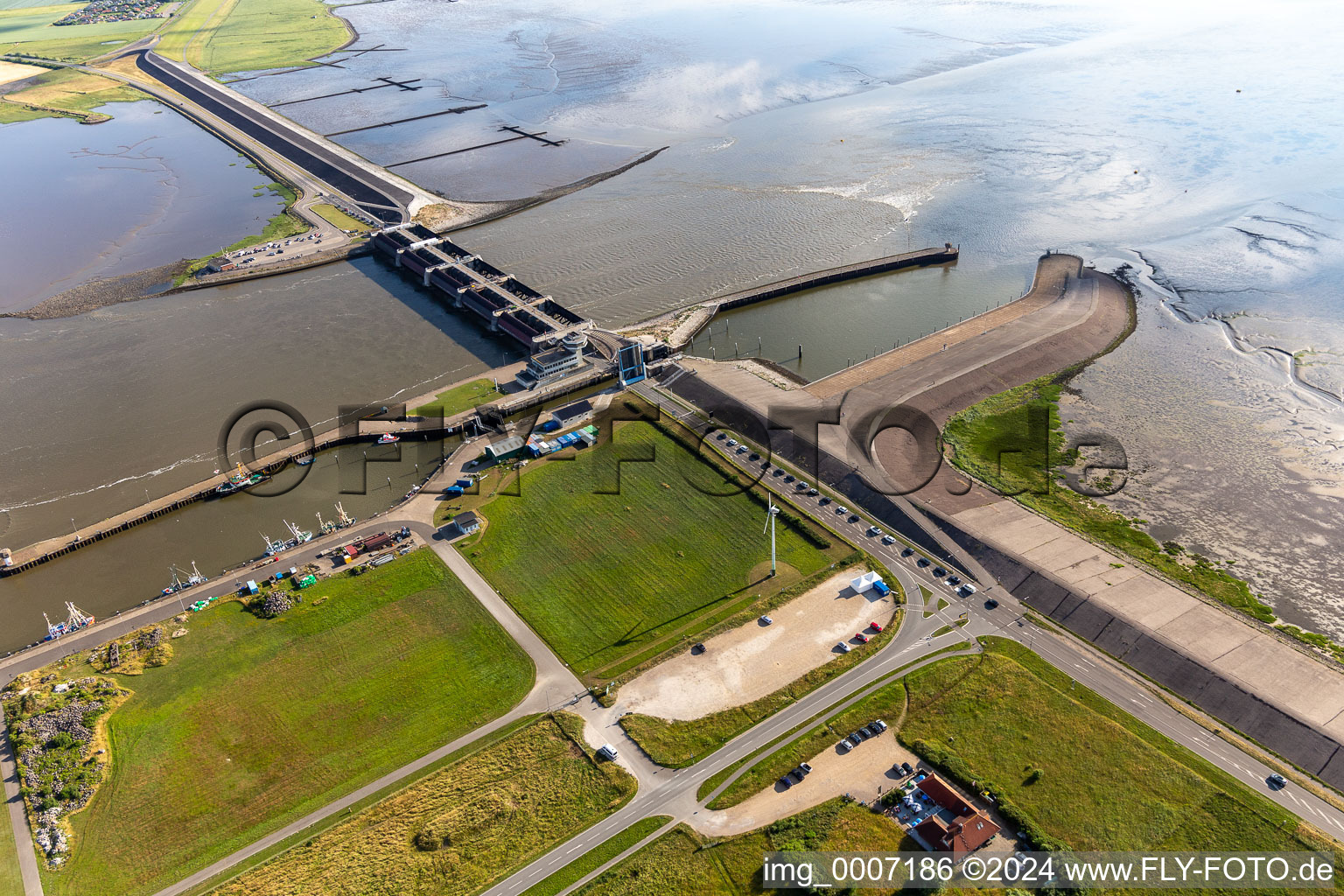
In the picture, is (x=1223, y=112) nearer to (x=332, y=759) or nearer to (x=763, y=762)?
(x=763, y=762)

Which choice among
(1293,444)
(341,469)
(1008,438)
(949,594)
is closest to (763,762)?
(949,594)

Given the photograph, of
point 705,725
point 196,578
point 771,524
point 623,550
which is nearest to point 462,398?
point 623,550

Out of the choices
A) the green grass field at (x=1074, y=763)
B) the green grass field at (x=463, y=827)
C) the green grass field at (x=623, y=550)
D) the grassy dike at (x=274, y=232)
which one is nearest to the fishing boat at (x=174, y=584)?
the green grass field at (x=623, y=550)

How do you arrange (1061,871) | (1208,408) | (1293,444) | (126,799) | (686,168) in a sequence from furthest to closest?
(686,168), (1208,408), (1293,444), (126,799), (1061,871)

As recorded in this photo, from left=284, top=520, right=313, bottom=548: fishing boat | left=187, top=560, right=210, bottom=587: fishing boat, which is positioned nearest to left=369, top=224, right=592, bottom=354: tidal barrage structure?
left=284, top=520, right=313, bottom=548: fishing boat

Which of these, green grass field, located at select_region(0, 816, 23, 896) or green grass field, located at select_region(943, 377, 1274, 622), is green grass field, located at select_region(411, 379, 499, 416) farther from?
green grass field, located at select_region(943, 377, 1274, 622)
